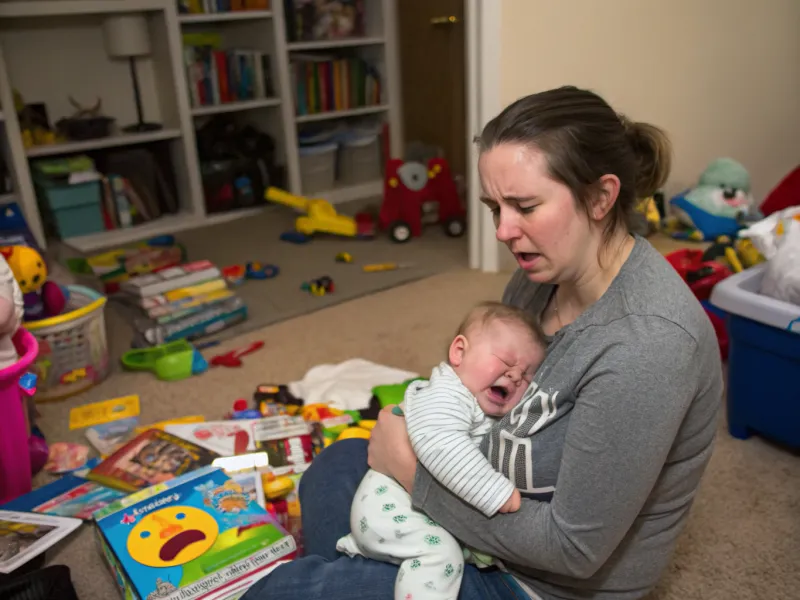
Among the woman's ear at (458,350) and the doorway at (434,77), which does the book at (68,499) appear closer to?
the woman's ear at (458,350)

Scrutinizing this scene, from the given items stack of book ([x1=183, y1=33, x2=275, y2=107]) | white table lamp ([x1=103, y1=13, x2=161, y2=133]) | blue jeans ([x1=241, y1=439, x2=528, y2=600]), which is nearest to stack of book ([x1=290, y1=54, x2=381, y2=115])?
stack of book ([x1=183, y1=33, x2=275, y2=107])

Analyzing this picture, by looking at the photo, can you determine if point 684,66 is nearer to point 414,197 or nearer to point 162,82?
point 414,197

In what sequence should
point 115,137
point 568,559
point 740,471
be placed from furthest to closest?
point 115,137, point 740,471, point 568,559

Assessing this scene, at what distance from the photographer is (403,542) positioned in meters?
0.98

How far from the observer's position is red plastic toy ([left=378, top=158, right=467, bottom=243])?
10.5ft

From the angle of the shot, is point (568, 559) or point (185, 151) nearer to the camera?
point (568, 559)

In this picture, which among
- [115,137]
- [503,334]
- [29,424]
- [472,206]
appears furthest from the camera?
[115,137]

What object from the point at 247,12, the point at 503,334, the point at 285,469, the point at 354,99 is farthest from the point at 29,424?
the point at 354,99

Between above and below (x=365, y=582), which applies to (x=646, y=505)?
above

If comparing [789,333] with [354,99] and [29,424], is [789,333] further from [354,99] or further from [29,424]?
[354,99]

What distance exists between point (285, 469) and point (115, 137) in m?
2.45

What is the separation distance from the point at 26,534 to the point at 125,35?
267 centimetres

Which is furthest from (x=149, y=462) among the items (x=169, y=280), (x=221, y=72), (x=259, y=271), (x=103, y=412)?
(x=221, y=72)

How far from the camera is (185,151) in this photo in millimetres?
3586
